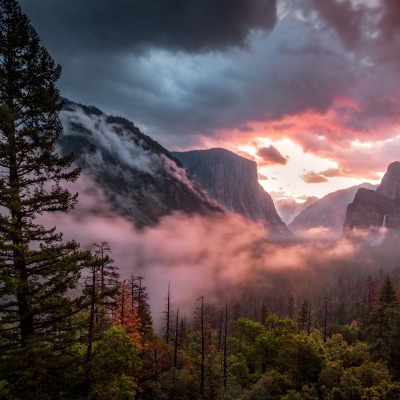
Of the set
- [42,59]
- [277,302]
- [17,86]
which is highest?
[42,59]

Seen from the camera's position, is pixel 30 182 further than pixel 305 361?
No

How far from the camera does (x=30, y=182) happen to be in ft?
42.9

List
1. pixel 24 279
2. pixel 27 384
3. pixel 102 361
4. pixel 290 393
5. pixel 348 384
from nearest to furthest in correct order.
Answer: pixel 27 384
pixel 24 279
pixel 102 361
pixel 348 384
pixel 290 393

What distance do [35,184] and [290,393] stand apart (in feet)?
63.5

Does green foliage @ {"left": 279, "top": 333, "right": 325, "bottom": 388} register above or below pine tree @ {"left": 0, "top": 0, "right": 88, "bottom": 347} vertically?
below

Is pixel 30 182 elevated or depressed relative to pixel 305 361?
elevated

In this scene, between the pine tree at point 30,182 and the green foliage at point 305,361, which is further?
the green foliage at point 305,361

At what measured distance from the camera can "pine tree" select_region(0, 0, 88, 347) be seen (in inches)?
490

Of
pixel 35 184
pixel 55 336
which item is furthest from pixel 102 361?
pixel 35 184

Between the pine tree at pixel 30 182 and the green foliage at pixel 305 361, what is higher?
the pine tree at pixel 30 182

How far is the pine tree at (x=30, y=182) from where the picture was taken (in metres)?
12.4

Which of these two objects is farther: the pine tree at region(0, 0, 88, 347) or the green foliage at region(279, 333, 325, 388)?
the green foliage at region(279, 333, 325, 388)

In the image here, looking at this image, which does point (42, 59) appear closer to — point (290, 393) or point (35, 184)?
point (35, 184)

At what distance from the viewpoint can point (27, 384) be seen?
37.0ft
